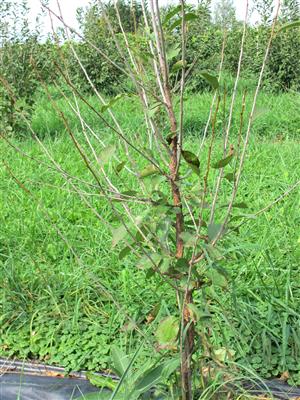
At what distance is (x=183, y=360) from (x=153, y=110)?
745 mm

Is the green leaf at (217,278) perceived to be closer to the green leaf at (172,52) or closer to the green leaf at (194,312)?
the green leaf at (194,312)

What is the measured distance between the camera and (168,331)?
1.70 m

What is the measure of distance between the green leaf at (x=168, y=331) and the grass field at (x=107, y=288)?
12 centimetres

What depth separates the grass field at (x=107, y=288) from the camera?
2.33 meters

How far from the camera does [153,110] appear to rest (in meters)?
1.53

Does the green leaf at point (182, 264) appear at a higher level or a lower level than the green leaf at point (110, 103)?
lower

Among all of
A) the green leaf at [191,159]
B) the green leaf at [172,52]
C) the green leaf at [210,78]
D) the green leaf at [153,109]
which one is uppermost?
the green leaf at [172,52]

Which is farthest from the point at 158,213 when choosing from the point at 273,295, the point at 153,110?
the point at 273,295

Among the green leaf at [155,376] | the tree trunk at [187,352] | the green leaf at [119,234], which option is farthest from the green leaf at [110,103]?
the green leaf at [155,376]

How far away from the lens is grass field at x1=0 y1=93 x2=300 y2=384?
2326 millimetres

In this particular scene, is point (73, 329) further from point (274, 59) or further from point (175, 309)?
point (274, 59)

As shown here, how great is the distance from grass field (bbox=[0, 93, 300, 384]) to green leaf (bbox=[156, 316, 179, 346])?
12cm

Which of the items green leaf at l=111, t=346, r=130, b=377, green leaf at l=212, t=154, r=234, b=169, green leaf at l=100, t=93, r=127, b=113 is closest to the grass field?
green leaf at l=111, t=346, r=130, b=377

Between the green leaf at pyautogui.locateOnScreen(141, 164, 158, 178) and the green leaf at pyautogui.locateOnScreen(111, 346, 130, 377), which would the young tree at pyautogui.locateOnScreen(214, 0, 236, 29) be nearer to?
the green leaf at pyautogui.locateOnScreen(141, 164, 158, 178)
